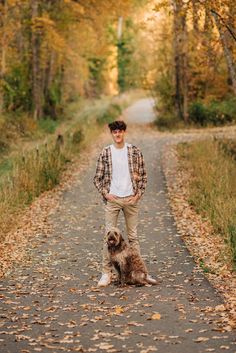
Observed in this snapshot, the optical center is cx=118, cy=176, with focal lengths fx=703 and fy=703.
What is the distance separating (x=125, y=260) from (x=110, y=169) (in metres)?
1.26

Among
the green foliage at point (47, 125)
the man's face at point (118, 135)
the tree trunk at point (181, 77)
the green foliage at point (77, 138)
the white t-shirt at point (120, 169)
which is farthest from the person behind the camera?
the tree trunk at point (181, 77)

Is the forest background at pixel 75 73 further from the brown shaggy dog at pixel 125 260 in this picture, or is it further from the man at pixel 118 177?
the brown shaggy dog at pixel 125 260

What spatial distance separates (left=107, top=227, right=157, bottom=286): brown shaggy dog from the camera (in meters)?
9.29

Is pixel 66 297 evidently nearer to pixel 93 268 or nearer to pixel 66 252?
pixel 93 268

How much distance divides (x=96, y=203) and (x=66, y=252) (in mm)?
5046

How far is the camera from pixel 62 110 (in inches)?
1597

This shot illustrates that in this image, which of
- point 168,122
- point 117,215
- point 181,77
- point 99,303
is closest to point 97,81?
point 168,122

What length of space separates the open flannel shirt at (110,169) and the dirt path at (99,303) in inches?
56.3

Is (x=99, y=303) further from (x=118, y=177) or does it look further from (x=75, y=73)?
(x=75, y=73)

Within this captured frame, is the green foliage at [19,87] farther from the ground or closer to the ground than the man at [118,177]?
farther from the ground

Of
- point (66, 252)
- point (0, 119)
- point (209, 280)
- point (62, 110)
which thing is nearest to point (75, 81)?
point (62, 110)

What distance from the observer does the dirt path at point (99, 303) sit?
24.5 feet

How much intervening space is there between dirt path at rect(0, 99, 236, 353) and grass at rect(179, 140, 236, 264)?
83cm

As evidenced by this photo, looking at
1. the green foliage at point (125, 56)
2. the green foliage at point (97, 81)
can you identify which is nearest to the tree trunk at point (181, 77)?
the green foliage at point (97, 81)
